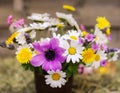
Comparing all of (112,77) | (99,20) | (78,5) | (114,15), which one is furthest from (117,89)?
(78,5)

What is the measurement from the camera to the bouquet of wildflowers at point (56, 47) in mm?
1004

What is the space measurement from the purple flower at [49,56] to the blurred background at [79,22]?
10.4 inches

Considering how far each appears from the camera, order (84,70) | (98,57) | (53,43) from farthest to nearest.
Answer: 1. (84,70)
2. (98,57)
3. (53,43)

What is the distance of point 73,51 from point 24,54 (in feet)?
0.46

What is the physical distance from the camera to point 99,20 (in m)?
1.13

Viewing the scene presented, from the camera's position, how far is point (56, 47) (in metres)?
1.00

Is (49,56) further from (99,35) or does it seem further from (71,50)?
(99,35)

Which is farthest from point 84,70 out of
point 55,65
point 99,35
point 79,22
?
point 79,22

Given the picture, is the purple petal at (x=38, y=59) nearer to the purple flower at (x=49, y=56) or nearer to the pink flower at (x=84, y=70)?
the purple flower at (x=49, y=56)

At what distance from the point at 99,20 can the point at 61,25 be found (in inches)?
4.7

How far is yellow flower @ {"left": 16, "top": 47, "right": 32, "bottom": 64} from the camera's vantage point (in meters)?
1.03

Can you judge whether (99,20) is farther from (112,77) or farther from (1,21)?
(1,21)

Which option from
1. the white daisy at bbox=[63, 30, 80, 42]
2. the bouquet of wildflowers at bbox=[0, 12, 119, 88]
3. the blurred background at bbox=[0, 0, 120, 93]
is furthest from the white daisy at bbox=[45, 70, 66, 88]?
the blurred background at bbox=[0, 0, 120, 93]

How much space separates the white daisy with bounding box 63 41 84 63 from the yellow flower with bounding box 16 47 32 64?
104mm
